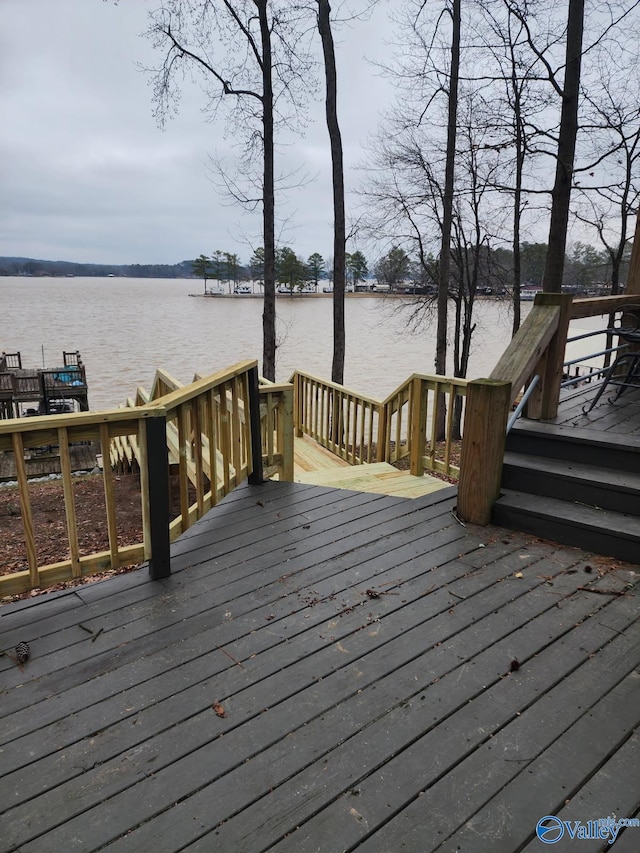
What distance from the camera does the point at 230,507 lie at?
11.4 ft

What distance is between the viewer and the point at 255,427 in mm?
3738

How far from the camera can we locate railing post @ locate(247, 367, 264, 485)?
3.66 meters

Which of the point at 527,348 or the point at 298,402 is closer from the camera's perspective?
the point at 527,348

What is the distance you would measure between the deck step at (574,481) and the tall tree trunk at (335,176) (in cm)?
753

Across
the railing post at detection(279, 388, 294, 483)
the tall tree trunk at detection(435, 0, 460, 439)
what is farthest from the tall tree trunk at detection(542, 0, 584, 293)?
the railing post at detection(279, 388, 294, 483)

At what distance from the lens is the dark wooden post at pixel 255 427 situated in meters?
3.66

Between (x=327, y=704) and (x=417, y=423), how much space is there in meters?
3.22

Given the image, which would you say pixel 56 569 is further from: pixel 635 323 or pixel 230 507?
pixel 635 323

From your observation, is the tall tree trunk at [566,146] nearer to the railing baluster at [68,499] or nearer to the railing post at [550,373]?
the railing post at [550,373]

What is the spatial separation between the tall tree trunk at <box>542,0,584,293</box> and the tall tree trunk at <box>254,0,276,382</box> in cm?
507

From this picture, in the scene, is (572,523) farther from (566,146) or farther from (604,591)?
(566,146)

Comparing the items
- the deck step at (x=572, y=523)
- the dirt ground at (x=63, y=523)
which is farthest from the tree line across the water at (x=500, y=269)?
the deck step at (x=572, y=523)

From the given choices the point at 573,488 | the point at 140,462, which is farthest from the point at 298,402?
the point at 140,462

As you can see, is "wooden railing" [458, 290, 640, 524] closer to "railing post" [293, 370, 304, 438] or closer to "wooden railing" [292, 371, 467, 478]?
"wooden railing" [292, 371, 467, 478]
